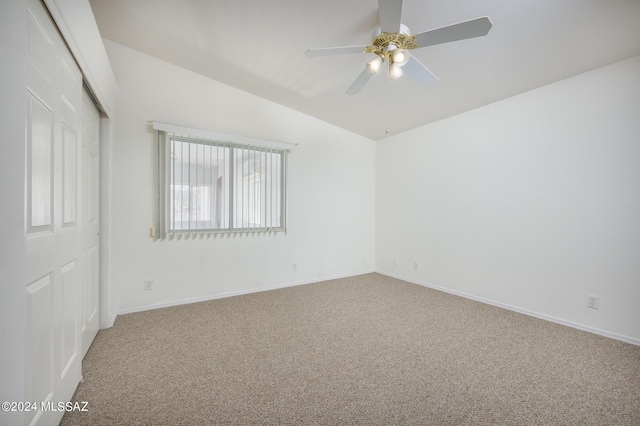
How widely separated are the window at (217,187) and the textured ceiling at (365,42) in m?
0.90

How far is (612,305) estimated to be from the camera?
2441 mm

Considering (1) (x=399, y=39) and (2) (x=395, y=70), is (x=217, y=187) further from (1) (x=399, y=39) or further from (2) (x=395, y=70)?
(1) (x=399, y=39)

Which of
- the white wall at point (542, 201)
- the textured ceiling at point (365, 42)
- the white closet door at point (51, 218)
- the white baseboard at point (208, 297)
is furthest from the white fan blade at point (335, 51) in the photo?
the white baseboard at point (208, 297)

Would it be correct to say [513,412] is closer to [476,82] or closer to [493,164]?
[493,164]

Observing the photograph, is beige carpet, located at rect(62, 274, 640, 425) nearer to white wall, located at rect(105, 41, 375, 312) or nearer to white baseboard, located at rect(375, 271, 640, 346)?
white baseboard, located at rect(375, 271, 640, 346)

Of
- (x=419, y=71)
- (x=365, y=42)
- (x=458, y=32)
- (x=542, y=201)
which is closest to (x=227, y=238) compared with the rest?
(x=365, y=42)

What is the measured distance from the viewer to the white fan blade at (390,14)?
1547mm

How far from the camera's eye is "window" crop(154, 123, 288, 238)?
3115 millimetres

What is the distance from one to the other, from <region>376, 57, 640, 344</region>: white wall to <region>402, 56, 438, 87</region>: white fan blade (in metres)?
1.58

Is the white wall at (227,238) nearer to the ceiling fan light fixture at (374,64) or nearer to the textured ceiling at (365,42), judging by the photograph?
the textured ceiling at (365,42)

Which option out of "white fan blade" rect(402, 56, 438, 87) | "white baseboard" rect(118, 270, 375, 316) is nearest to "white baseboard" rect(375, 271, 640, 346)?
"white baseboard" rect(118, 270, 375, 316)

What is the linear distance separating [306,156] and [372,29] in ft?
7.09

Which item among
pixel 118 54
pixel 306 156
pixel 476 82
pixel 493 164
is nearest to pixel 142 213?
pixel 118 54

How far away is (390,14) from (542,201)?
2585 mm
